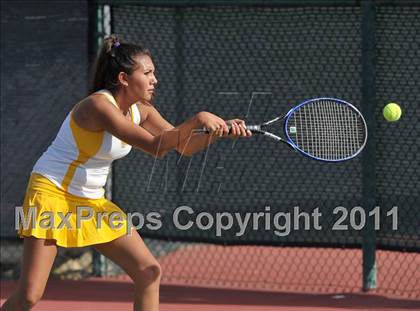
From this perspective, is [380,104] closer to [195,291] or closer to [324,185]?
[324,185]

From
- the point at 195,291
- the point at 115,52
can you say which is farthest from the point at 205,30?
the point at 115,52

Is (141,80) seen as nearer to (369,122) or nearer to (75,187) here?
(75,187)

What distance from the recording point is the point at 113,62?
446 cm

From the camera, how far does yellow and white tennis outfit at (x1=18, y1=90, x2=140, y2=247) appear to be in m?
4.38

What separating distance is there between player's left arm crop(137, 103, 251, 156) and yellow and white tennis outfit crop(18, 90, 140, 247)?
24cm

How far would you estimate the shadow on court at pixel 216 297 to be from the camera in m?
6.32

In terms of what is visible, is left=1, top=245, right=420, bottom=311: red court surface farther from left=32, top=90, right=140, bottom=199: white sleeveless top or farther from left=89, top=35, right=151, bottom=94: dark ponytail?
left=89, top=35, right=151, bottom=94: dark ponytail

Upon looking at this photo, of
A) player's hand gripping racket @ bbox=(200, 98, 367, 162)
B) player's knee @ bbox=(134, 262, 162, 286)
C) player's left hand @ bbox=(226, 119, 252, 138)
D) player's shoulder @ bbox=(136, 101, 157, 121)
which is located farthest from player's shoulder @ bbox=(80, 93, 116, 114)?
player's hand gripping racket @ bbox=(200, 98, 367, 162)

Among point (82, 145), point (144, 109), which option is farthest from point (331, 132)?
point (82, 145)

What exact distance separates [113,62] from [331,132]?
1405 mm

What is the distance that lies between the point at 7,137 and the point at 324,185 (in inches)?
92.1

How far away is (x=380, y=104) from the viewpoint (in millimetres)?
6586

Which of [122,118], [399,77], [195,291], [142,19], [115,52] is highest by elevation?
[142,19]

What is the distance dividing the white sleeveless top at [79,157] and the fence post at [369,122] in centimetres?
253
